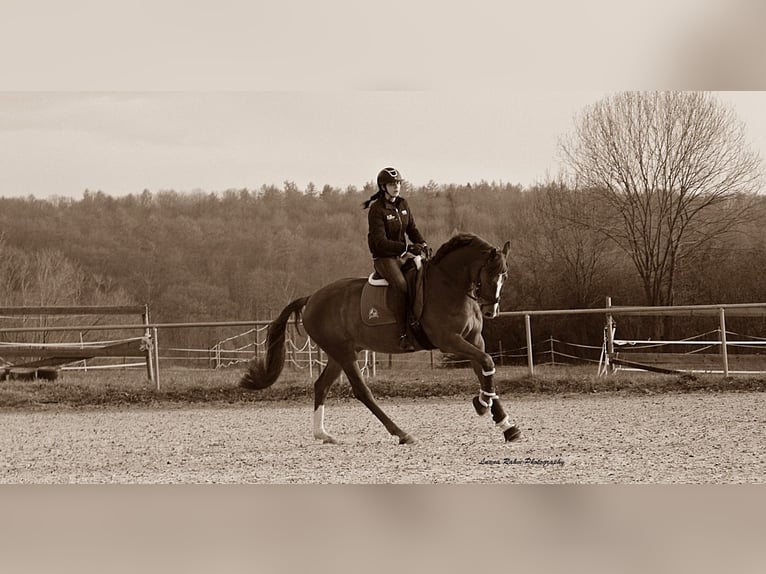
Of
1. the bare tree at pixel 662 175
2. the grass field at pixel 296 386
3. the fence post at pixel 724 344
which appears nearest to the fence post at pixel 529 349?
the grass field at pixel 296 386

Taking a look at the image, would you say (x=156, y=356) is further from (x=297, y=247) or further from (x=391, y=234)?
(x=391, y=234)

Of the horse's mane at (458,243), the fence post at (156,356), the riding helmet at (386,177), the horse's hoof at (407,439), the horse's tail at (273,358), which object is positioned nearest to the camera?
the horse's mane at (458,243)

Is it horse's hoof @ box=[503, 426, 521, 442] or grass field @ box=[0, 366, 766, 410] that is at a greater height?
grass field @ box=[0, 366, 766, 410]

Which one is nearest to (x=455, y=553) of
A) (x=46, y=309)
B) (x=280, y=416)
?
(x=280, y=416)

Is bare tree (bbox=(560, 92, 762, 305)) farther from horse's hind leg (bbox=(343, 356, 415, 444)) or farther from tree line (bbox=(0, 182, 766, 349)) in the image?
horse's hind leg (bbox=(343, 356, 415, 444))

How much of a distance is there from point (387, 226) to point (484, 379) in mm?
1002

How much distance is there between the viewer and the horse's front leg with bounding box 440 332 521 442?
4977 millimetres

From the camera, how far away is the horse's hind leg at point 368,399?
213 inches

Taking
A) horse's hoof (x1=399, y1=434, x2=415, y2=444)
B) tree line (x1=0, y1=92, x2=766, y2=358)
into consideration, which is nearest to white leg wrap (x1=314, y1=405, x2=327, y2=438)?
horse's hoof (x1=399, y1=434, x2=415, y2=444)

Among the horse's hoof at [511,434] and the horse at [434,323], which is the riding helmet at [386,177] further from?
the horse's hoof at [511,434]

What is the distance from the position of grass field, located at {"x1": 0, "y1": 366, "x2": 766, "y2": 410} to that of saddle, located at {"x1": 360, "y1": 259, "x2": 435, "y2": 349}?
2031mm

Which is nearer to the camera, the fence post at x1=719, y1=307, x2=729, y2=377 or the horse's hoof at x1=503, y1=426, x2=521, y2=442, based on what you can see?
the horse's hoof at x1=503, y1=426, x2=521, y2=442

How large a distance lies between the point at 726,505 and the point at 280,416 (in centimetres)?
353

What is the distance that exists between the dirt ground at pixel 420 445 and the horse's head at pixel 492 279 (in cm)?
79
